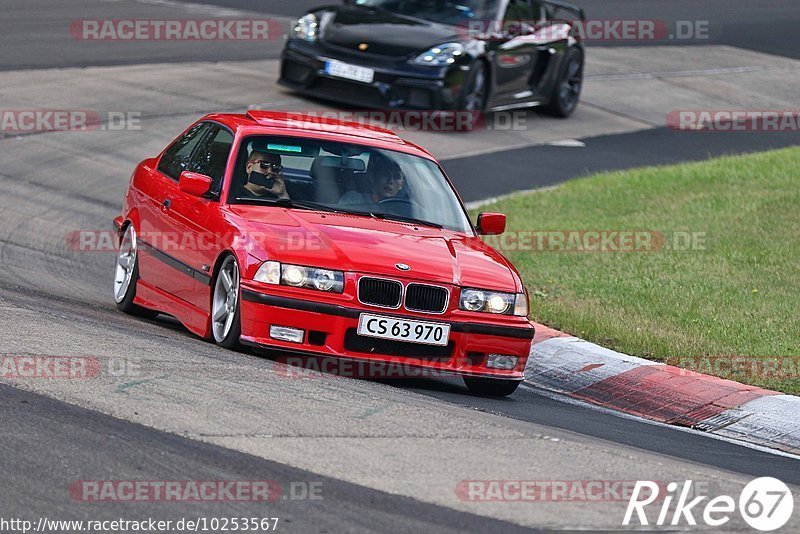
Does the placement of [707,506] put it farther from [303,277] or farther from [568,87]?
[568,87]

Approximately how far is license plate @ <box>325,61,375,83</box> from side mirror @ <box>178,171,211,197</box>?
9.27 metres

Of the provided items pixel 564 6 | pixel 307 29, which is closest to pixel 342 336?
pixel 307 29

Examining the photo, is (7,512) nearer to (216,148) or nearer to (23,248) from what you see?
(216,148)

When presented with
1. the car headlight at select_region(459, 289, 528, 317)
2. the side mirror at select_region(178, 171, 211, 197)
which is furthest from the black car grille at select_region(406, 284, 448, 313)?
the side mirror at select_region(178, 171, 211, 197)

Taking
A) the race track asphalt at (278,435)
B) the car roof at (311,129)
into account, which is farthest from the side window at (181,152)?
the race track asphalt at (278,435)

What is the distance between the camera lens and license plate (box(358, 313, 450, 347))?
8.03m

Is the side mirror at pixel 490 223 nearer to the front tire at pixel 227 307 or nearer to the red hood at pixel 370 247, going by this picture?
the red hood at pixel 370 247

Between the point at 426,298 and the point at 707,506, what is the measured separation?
2694 millimetres

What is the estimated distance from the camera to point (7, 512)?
5164 millimetres

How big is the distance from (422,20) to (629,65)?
790 cm

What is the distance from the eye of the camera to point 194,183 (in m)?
8.89

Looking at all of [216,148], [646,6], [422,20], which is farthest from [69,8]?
[216,148]

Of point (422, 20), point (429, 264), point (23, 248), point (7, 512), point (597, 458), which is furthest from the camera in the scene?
point (422, 20)

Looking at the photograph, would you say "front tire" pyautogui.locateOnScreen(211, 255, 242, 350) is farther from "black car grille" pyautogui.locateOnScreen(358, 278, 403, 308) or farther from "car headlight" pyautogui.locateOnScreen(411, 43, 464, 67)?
"car headlight" pyautogui.locateOnScreen(411, 43, 464, 67)
